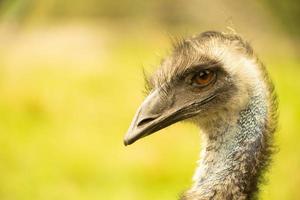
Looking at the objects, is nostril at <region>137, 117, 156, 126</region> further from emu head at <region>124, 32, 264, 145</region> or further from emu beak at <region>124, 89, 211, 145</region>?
emu head at <region>124, 32, 264, 145</region>

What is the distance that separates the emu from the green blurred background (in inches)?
10.1

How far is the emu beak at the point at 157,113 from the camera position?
3.83 m

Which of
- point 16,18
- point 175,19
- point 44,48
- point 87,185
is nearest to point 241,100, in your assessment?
point 16,18

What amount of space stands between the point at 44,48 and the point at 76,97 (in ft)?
8.64

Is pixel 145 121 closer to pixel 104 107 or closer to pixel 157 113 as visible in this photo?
pixel 157 113

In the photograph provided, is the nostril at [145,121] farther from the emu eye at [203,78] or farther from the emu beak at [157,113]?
the emu eye at [203,78]

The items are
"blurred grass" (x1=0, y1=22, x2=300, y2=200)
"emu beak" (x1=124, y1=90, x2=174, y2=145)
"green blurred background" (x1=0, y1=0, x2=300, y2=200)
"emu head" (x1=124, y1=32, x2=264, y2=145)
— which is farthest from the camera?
"blurred grass" (x1=0, y1=22, x2=300, y2=200)

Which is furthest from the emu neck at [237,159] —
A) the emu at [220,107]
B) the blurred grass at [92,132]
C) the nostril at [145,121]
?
the blurred grass at [92,132]

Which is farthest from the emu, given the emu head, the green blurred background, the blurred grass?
the blurred grass

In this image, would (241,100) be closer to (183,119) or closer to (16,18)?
(183,119)

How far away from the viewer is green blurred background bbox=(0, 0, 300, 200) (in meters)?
6.86

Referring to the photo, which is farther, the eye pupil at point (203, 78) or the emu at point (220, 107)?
the eye pupil at point (203, 78)

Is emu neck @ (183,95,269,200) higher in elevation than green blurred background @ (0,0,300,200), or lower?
lower

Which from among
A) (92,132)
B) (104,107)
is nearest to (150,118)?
(92,132)
